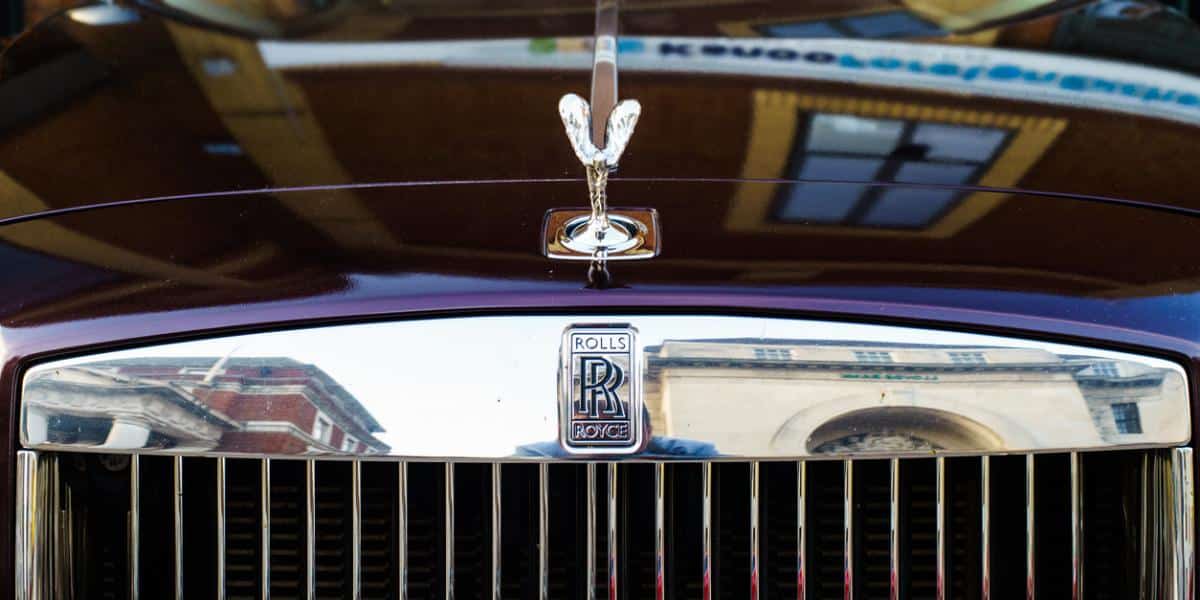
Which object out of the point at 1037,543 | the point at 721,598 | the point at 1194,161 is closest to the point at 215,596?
the point at 721,598

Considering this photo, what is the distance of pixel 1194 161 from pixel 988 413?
0.54m

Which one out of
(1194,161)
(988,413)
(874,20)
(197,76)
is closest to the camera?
(988,413)

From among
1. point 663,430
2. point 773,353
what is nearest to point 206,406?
point 663,430

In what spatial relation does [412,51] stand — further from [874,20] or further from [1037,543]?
[1037,543]

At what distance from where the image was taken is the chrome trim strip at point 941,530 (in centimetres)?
165

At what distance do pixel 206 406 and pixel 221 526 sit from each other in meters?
0.17

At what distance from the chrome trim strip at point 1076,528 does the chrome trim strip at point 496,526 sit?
2.08ft

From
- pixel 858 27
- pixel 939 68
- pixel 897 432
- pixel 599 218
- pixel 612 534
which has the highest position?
pixel 858 27

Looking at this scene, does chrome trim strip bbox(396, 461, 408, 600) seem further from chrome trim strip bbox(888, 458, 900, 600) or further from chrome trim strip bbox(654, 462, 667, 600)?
chrome trim strip bbox(888, 458, 900, 600)

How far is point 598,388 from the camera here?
5.10 ft

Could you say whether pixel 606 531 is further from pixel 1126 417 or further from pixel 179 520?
pixel 1126 417

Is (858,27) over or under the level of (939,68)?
over

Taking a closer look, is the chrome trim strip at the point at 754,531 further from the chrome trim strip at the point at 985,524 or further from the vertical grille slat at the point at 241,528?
the vertical grille slat at the point at 241,528

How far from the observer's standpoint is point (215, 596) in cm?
173
